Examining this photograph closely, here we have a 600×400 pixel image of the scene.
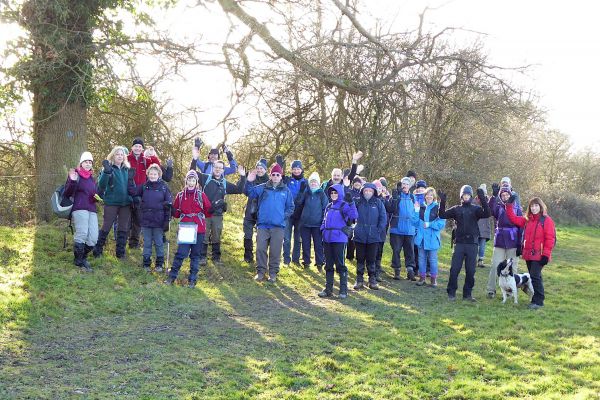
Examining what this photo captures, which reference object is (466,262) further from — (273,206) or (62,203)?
(62,203)

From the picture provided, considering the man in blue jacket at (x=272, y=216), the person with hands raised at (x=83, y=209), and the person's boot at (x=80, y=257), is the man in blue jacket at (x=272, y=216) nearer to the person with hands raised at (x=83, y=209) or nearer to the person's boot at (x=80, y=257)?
the person with hands raised at (x=83, y=209)

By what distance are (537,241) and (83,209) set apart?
280 inches

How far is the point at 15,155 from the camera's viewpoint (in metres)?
Answer: 14.6

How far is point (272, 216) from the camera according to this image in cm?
1055

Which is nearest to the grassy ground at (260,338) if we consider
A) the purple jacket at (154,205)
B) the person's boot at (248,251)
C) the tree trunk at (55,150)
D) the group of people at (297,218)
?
the group of people at (297,218)

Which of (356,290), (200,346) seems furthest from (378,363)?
(356,290)

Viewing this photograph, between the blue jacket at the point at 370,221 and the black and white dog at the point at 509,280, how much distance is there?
207 cm

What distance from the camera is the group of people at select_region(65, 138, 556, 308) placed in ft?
31.5

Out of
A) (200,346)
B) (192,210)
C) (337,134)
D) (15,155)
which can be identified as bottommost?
(200,346)

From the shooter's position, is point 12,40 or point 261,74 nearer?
point 12,40

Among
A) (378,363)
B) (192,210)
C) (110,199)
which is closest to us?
(378,363)

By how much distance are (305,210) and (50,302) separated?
16.5 ft

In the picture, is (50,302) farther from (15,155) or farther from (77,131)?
(15,155)

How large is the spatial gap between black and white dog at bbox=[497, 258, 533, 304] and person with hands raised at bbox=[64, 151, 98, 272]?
6.59 meters
